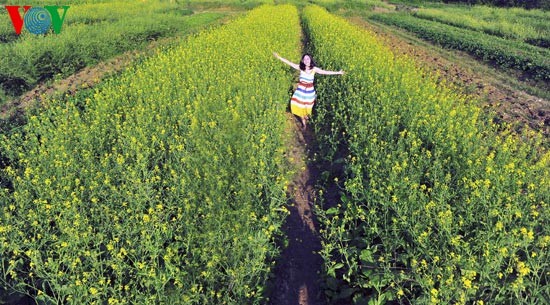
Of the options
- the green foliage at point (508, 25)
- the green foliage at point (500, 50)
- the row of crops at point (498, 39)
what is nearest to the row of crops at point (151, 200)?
the green foliage at point (500, 50)

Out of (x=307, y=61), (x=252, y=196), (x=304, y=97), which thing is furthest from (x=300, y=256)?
(x=307, y=61)

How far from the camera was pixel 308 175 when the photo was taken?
23.0ft

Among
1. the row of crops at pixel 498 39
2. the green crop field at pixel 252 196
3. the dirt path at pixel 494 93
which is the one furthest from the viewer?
the row of crops at pixel 498 39

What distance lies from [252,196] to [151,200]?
1.29m

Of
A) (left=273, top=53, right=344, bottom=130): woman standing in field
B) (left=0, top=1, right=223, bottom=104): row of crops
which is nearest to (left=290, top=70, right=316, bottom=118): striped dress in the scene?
(left=273, top=53, right=344, bottom=130): woman standing in field

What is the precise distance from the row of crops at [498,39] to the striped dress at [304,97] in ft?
33.4

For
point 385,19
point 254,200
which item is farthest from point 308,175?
point 385,19

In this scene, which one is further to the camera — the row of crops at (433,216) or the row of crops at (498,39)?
the row of crops at (498,39)

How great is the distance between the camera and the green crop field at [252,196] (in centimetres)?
341

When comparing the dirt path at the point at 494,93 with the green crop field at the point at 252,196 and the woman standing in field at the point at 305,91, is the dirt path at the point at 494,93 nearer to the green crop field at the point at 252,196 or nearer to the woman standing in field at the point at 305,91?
the green crop field at the point at 252,196

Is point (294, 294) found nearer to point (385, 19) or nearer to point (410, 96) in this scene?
point (410, 96)

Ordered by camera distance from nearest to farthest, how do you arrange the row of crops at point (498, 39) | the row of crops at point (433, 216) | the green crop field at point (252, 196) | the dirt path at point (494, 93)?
1. the row of crops at point (433, 216)
2. the green crop field at point (252, 196)
3. the dirt path at point (494, 93)
4. the row of crops at point (498, 39)

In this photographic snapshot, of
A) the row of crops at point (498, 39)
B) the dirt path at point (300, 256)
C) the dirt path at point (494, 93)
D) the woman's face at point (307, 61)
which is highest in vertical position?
the woman's face at point (307, 61)

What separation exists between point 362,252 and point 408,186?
1244 mm
